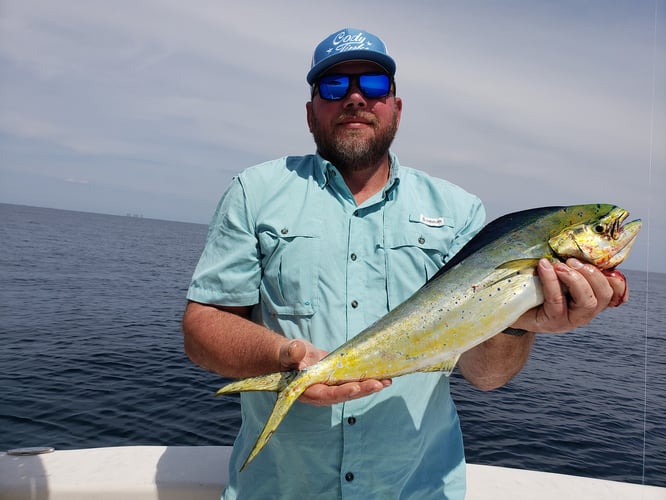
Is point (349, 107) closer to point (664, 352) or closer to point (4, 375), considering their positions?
point (4, 375)

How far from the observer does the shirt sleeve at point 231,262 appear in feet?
8.51

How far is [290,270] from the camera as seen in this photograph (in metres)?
2.61

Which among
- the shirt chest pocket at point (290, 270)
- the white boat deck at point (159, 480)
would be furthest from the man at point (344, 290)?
the white boat deck at point (159, 480)

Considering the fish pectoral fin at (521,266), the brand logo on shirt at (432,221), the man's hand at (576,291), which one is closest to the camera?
the man's hand at (576,291)

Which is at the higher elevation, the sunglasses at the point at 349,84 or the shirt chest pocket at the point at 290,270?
the sunglasses at the point at 349,84

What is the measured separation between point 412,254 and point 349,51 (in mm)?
1281

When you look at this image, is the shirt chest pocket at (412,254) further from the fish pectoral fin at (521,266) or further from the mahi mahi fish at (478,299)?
the fish pectoral fin at (521,266)

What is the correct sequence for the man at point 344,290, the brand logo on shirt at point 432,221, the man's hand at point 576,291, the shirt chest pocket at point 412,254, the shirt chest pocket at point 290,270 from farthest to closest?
the brand logo on shirt at point 432,221, the shirt chest pocket at point 412,254, the shirt chest pocket at point 290,270, the man at point 344,290, the man's hand at point 576,291

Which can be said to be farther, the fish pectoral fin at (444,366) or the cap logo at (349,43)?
the cap logo at (349,43)

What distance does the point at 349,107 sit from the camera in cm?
289

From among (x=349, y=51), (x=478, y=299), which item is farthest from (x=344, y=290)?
(x=349, y=51)

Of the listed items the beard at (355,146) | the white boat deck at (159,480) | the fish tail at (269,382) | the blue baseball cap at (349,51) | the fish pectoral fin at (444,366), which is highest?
the blue baseball cap at (349,51)

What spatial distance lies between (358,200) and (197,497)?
2.63 metres

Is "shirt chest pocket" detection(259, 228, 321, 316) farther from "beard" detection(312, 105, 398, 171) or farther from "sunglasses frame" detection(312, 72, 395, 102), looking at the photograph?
"sunglasses frame" detection(312, 72, 395, 102)
